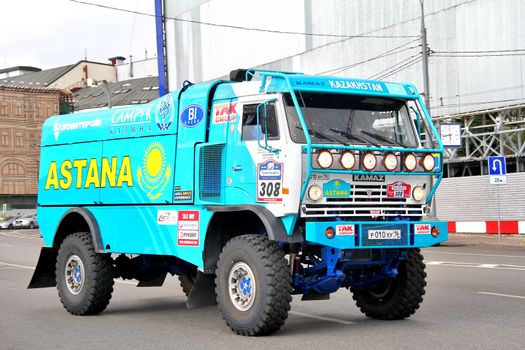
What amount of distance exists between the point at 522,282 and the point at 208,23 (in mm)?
42120

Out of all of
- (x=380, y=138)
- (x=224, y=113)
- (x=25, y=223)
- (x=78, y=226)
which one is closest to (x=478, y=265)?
(x=78, y=226)

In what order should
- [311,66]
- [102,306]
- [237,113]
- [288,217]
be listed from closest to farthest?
[288,217]
[237,113]
[102,306]
[311,66]

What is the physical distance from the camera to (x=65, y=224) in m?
11.9

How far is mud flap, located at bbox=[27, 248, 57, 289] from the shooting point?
476 inches

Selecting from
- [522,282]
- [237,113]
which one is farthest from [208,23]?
[237,113]

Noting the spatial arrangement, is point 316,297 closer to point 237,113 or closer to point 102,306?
point 237,113

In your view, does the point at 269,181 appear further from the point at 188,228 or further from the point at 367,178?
the point at 188,228

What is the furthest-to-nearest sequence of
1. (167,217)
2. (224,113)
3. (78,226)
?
(78,226), (167,217), (224,113)

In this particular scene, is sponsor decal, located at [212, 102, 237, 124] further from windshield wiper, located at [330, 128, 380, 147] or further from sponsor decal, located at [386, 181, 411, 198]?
sponsor decal, located at [386, 181, 411, 198]

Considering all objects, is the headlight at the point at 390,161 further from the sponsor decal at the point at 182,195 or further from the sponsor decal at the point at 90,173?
the sponsor decal at the point at 90,173

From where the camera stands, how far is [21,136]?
8006 cm

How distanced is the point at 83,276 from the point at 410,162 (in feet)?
15.5

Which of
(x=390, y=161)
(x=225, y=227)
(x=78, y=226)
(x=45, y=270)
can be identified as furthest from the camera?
(x=45, y=270)

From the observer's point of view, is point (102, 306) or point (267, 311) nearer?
point (267, 311)
